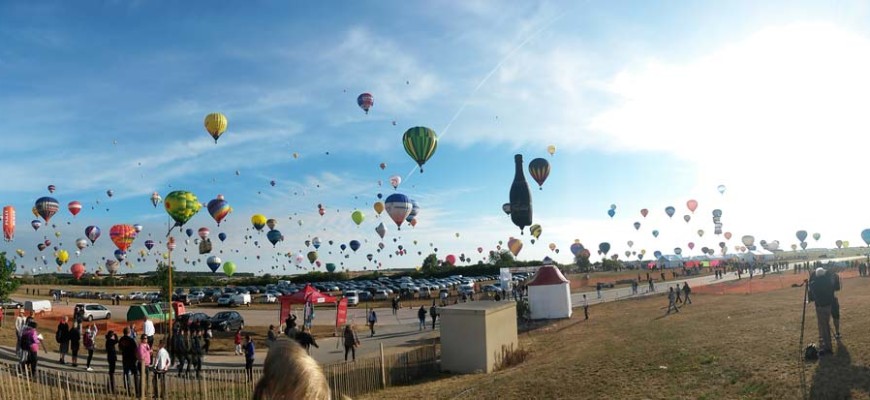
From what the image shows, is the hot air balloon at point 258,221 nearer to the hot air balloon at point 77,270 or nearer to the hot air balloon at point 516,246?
the hot air balloon at point 77,270

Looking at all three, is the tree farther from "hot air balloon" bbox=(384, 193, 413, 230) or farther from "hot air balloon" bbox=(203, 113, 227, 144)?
"hot air balloon" bbox=(384, 193, 413, 230)

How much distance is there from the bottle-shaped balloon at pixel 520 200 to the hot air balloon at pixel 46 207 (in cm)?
5023

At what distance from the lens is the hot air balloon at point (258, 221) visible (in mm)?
75562

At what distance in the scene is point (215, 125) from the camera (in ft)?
136

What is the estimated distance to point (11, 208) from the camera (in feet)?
178

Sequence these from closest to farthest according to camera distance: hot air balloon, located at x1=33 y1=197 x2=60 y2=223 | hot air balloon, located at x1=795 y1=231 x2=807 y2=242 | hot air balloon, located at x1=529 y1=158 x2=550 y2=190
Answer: hot air balloon, located at x1=529 y1=158 x2=550 y2=190, hot air balloon, located at x1=33 y1=197 x2=60 y2=223, hot air balloon, located at x1=795 y1=231 x2=807 y2=242

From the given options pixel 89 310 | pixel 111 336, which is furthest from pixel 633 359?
pixel 89 310

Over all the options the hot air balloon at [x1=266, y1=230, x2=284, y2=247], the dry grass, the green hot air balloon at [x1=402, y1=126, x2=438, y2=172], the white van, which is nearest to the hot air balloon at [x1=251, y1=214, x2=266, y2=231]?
the hot air balloon at [x1=266, y1=230, x2=284, y2=247]

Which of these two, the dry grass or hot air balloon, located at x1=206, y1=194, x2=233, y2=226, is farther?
hot air balloon, located at x1=206, y1=194, x2=233, y2=226

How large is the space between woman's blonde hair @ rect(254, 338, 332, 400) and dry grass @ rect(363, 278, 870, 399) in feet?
37.7

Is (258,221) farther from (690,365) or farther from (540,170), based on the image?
(690,365)

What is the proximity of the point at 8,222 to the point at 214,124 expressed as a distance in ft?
95.0

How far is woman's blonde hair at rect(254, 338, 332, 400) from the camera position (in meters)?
2.24

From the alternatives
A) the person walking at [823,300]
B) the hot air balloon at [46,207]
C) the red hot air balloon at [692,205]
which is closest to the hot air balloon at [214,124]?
the hot air balloon at [46,207]
